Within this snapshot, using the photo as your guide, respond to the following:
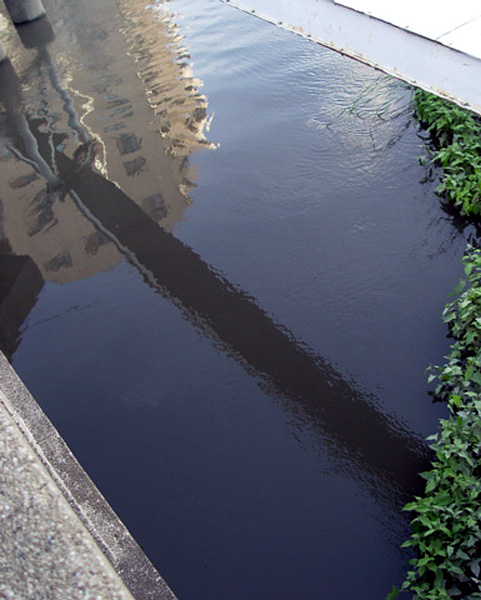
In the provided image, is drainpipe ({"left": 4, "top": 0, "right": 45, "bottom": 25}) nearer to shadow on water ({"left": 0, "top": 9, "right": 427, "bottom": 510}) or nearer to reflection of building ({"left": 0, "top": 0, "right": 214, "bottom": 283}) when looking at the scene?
reflection of building ({"left": 0, "top": 0, "right": 214, "bottom": 283})

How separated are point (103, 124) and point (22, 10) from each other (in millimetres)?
6200

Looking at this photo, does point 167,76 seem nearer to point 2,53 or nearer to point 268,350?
point 2,53

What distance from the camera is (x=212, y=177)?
294 inches

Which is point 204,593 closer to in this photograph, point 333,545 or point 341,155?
point 333,545

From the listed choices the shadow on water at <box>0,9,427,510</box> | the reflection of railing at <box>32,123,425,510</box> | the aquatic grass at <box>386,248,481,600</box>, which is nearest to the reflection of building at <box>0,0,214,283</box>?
the shadow on water at <box>0,9,427,510</box>

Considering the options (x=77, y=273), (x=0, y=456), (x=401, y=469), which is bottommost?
(x=401, y=469)

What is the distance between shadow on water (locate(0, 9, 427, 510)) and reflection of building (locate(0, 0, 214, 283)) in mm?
170

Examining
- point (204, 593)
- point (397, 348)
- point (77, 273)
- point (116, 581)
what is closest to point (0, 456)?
point (116, 581)

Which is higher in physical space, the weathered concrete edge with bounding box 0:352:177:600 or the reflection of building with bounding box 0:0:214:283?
the reflection of building with bounding box 0:0:214:283

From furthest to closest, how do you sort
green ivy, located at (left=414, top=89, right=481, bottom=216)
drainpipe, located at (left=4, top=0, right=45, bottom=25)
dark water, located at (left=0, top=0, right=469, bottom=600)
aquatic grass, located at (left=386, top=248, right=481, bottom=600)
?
drainpipe, located at (left=4, top=0, right=45, bottom=25) → green ivy, located at (left=414, top=89, right=481, bottom=216) → dark water, located at (left=0, top=0, right=469, bottom=600) → aquatic grass, located at (left=386, top=248, right=481, bottom=600)

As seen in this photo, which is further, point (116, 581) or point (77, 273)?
point (77, 273)

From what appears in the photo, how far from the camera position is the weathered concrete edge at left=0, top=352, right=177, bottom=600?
132 inches

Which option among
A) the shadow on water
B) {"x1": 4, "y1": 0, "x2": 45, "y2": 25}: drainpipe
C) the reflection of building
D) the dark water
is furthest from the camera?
{"x1": 4, "y1": 0, "x2": 45, "y2": 25}: drainpipe

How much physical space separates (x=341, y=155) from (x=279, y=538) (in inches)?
187
